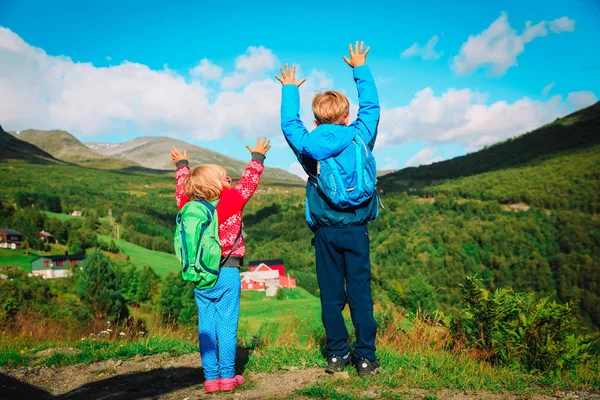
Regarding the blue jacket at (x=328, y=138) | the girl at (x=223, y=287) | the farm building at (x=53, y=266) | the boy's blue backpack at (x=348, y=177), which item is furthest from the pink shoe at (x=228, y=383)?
the farm building at (x=53, y=266)

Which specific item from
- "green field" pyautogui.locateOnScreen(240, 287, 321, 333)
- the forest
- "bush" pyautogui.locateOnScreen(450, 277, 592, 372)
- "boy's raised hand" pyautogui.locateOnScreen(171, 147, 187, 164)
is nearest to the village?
the forest

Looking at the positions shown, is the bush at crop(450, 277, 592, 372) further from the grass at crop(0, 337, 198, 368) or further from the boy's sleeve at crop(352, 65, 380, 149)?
the grass at crop(0, 337, 198, 368)

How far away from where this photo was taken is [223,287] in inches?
132

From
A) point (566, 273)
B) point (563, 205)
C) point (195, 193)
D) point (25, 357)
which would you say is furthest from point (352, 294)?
point (563, 205)

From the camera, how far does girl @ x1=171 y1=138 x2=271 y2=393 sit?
3.31 m

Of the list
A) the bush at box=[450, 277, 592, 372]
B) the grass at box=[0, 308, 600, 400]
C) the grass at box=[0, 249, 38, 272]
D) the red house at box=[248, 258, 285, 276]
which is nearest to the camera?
the grass at box=[0, 308, 600, 400]

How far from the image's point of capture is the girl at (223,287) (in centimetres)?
331

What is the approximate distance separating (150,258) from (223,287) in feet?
147

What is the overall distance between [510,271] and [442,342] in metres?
65.1

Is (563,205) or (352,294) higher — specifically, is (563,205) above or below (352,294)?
below

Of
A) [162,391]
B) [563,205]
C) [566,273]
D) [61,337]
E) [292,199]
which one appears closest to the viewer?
[162,391]

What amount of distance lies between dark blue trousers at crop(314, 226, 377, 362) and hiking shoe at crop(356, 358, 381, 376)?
1.5 inches

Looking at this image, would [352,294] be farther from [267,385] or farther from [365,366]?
[267,385]

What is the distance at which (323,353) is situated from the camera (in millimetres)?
4234
